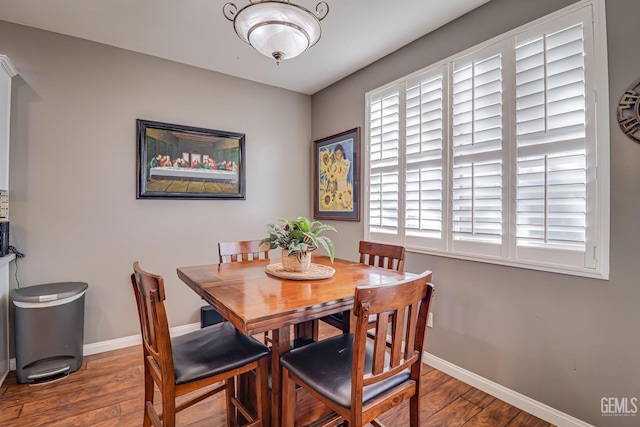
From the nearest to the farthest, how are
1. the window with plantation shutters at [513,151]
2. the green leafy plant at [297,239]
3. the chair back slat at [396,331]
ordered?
the chair back slat at [396,331] < the window with plantation shutters at [513,151] < the green leafy plant at [297,239]

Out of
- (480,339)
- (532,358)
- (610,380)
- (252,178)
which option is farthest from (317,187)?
(610,380)

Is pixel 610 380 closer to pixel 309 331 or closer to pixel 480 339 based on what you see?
pixel 480 339

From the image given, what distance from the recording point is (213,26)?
2377 millimetres

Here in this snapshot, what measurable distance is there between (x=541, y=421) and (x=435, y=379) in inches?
25.4

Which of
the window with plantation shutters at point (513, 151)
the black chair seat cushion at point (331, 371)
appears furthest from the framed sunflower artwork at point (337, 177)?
the black chair seat cushion at point (331, 371)

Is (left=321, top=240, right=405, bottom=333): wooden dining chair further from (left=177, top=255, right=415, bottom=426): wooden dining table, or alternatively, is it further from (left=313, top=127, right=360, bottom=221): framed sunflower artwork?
(left=313, top=127, right=360, bottom=221): framed sunflower artwork

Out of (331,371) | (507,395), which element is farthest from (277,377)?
(507,395)

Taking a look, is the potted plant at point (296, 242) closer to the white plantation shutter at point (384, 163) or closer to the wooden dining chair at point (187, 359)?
the wooden dining chair at point (187, 359)

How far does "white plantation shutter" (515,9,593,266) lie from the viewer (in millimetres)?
1669

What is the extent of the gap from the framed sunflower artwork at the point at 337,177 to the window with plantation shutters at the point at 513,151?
0.53m

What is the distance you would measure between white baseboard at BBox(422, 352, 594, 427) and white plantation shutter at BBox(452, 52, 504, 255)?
901 millimetres

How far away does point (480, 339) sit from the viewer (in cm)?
212

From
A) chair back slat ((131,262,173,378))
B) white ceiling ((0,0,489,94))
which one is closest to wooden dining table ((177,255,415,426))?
chair back slat ((131,262,173,378))

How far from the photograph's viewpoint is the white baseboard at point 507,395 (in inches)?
67.9
